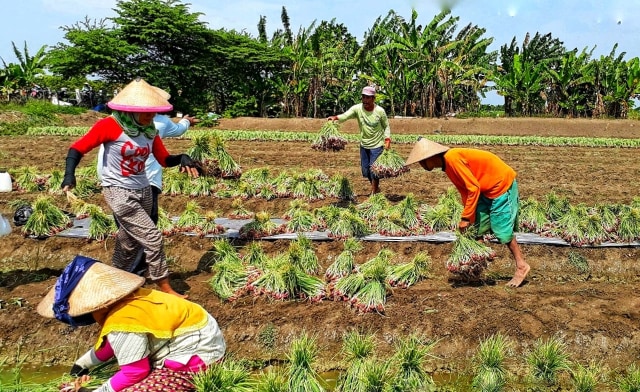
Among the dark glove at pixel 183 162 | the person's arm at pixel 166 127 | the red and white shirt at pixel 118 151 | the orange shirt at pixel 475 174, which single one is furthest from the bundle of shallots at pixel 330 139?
the red and white shirt at pixel 118 151

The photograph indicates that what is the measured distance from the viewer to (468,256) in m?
4.57

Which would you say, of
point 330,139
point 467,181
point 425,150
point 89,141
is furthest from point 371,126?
point 89,141

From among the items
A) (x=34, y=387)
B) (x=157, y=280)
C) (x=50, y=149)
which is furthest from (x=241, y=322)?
(x=50, y=149)

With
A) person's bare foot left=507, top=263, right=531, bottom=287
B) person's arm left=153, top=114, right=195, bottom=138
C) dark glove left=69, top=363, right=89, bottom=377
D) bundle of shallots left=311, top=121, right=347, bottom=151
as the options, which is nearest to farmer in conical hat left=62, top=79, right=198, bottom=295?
person's arm left=153, top=114, right=195, bottom=138

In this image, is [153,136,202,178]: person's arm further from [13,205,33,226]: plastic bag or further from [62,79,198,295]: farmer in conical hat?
[13,205,33,226]: plastic bag

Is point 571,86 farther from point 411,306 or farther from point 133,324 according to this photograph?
point 133,324

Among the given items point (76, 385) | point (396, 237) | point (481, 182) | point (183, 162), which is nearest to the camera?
point (76, 385)

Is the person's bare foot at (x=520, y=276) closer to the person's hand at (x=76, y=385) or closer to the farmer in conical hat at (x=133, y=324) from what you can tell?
the farmer in conical hat at (x=133, y=324)

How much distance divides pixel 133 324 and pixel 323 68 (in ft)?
82.7

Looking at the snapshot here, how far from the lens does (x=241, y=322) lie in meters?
4.00

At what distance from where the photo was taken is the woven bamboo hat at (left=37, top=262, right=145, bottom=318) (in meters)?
2.42

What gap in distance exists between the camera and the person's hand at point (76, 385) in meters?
2.70

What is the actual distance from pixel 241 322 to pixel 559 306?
2.29 meters

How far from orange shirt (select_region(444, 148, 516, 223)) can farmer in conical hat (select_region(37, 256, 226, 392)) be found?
243cm
